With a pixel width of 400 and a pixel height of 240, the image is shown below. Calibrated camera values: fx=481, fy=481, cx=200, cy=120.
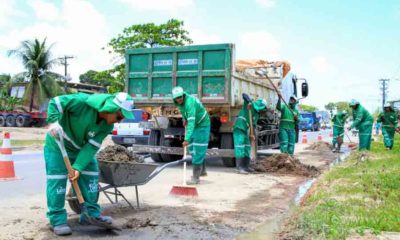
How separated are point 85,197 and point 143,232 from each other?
69cm

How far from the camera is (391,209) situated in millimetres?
5234

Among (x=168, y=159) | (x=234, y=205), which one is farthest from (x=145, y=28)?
(x=234, y=205)

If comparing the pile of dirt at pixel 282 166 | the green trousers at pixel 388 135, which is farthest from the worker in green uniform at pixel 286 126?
the green trousers at pixel 388 135

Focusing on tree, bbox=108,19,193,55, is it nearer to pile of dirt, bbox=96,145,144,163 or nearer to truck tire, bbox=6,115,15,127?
truck tire, bbox=6,115,15,127

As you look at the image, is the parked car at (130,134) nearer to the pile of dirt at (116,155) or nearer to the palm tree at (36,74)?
the pile of dirt at (116,155)

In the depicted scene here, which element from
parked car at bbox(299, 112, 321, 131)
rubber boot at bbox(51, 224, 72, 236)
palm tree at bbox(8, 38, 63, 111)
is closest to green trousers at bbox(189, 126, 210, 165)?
rubber boot at bbox(51, 224, 72, 236)

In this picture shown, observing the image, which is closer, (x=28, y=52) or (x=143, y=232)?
(x=143, y=232)

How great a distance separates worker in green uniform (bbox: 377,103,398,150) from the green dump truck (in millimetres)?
6567

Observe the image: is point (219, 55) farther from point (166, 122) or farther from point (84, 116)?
point (84, 116)

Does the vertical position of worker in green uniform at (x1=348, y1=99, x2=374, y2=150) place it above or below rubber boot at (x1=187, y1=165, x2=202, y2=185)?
above

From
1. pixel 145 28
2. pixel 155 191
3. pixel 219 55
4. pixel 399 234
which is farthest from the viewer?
pixel 145 28

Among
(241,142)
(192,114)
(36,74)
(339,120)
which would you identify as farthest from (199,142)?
(36,74)

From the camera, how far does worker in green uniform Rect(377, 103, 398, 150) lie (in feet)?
53.5

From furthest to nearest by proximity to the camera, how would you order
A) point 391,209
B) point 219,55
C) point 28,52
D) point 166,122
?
point 28,52 < point 166,122 < point 219,55 < point 391,209
